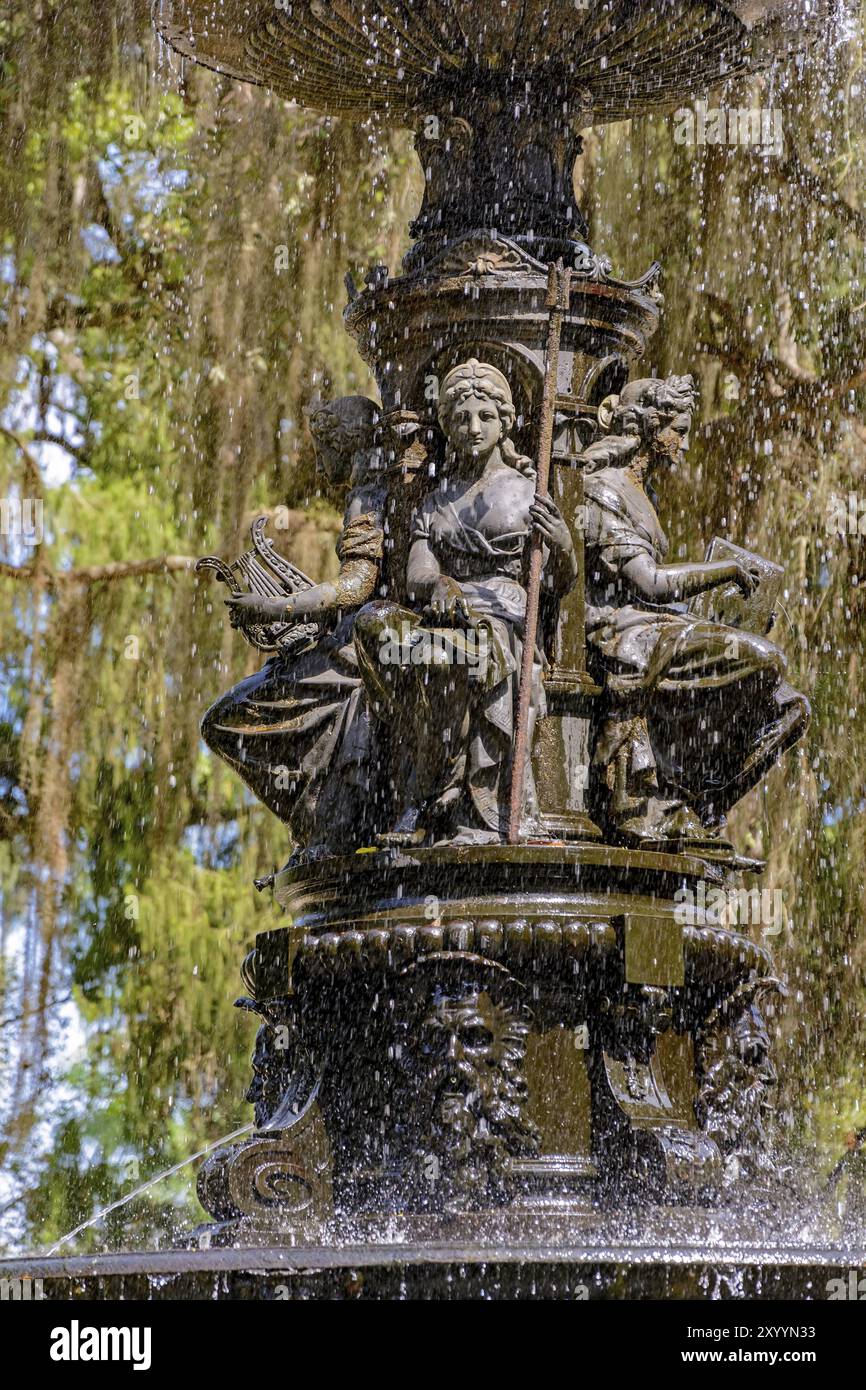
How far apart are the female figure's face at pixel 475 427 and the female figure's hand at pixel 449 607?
1.75ft

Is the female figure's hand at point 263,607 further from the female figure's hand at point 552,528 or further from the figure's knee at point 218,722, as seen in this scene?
the female figure's hand at point 552,528

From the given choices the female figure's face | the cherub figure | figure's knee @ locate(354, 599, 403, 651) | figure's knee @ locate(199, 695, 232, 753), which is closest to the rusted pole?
the female figure's face

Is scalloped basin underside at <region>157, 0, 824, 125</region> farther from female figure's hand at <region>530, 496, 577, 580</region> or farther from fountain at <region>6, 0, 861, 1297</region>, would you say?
female figure's hand at <region>530, 496, 577, 580</region>

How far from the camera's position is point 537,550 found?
9.15 meters

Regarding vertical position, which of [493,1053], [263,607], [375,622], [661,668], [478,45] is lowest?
[493,1053]

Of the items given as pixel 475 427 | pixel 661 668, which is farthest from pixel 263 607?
pixel 661 668

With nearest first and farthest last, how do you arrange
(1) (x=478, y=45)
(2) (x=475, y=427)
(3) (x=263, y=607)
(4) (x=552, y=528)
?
(4) (x=552, y=528) < (2) (x=475, y=427) < (3) (x=263, y=607) < (1) (x=478, y=45)

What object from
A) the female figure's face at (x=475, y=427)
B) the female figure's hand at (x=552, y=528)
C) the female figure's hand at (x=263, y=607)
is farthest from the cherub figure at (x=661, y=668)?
the female figure's hand at (x=263, y=607)

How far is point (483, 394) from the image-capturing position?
30.8 ft

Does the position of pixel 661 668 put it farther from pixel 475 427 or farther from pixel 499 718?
pixel 475 427

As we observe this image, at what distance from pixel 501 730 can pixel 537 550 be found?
2.17 feet

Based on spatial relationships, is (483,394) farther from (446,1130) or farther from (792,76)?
(792,76)

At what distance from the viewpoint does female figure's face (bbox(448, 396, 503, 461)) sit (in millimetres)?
9352

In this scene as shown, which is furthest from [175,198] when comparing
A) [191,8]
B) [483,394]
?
[483,394]
